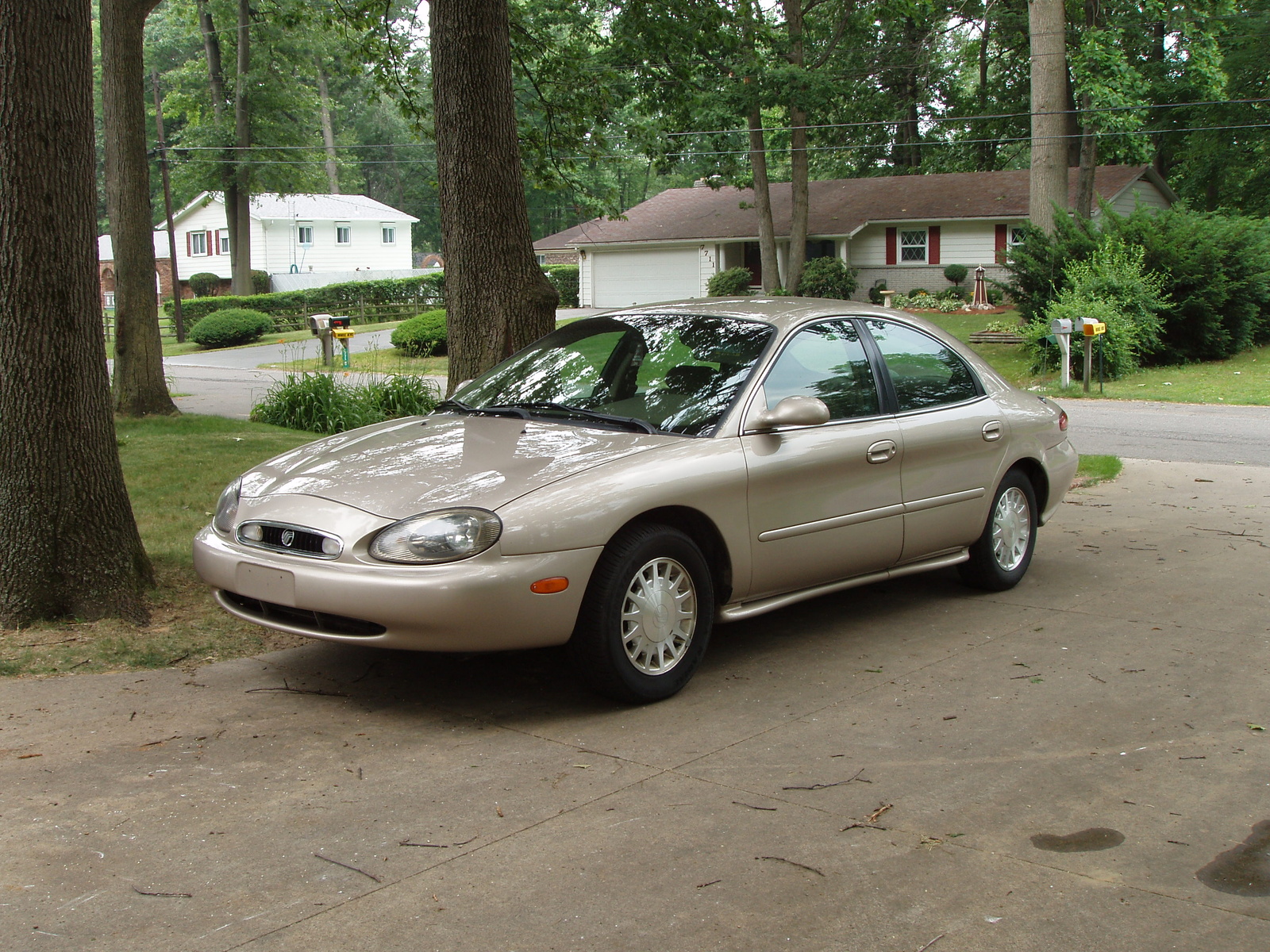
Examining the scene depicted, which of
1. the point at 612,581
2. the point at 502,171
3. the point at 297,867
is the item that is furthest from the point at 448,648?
the point at 502,171

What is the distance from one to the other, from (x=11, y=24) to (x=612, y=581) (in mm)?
3803

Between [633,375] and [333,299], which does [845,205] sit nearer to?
[333,299]

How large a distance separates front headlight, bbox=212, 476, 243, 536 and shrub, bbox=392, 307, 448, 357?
25.9 m

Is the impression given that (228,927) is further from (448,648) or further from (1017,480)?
(1017,480)

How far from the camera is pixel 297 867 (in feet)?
11.0

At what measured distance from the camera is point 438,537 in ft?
14.4

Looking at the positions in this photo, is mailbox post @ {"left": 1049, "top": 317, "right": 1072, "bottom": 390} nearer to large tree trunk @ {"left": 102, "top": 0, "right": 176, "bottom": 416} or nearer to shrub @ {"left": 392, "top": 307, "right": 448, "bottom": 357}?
large tree trunk @ {"left": 102, "top": 0, "right": 176, "bottom": 416}

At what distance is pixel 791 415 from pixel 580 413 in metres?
1.00

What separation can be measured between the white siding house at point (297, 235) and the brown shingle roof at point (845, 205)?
57.3 ft

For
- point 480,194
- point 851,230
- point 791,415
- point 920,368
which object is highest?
point 851,230

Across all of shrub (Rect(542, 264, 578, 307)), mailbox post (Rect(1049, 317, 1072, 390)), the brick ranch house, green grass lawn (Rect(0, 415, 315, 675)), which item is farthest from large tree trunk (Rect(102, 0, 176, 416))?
shrub (Rect(542, 264, 578, 307))

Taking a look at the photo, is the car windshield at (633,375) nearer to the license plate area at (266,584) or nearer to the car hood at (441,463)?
the car hood at (441,463)

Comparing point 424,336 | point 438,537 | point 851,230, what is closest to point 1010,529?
point 438,537

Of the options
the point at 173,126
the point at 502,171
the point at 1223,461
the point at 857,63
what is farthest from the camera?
the point at 173,126
